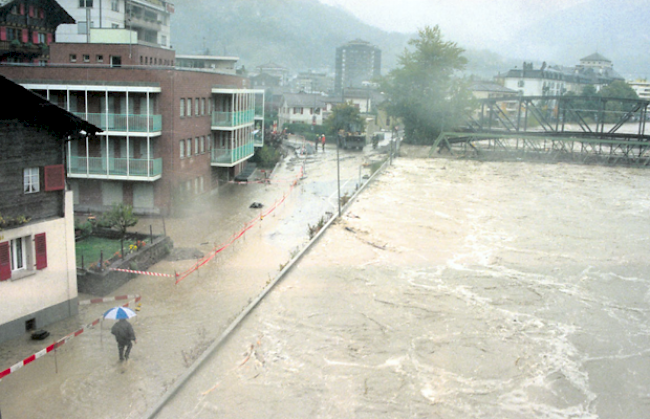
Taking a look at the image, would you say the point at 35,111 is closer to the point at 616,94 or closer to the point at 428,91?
the point at 428,91

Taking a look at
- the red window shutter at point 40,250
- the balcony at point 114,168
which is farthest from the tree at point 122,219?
the red window shutter at point 40,250

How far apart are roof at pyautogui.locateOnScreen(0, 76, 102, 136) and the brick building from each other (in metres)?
9.41

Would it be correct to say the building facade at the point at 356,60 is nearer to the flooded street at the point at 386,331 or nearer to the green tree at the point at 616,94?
the green tree at the point at 616,94

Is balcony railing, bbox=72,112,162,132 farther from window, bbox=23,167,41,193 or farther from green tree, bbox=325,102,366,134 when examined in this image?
green tree, bbox=325,102,366,134

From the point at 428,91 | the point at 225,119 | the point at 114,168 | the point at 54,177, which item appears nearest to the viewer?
the point at 54,177

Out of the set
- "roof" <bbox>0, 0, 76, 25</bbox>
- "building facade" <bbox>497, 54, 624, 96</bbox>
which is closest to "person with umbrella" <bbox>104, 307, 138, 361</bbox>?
"roof" <bbox>0, 0, 76, 25</bbox>

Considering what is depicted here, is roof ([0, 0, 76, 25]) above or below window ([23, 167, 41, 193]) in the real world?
above

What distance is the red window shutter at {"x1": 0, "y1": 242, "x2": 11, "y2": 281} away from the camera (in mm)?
11898

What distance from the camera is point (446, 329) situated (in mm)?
12656

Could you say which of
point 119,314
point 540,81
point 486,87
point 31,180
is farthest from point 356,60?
point 119,314

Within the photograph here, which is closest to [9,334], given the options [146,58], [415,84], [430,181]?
[146,58]

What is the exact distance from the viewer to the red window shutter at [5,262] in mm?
11898

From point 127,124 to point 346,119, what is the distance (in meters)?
34.4

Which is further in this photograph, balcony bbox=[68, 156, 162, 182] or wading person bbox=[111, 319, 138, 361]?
balcony bbox=[68, 156, 162, 182]
